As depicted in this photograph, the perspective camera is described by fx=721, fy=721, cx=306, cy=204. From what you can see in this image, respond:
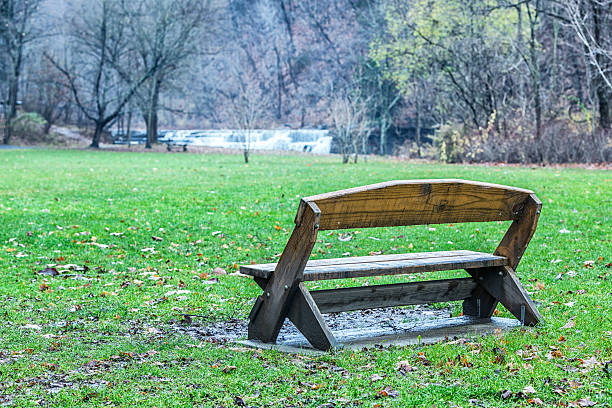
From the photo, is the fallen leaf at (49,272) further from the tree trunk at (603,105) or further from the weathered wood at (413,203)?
the tree trunk at (603,105)

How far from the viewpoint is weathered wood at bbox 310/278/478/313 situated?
15.4 feet

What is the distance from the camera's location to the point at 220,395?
3.57 metres

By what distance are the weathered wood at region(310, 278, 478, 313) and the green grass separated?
0.50m

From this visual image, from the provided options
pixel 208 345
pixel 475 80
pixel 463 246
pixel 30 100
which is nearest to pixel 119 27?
pixel 30 100

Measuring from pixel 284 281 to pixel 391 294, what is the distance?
0.90 meters

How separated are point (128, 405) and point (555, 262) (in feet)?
18.5

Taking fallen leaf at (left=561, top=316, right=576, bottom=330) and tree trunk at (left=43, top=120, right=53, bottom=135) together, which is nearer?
fallen leaf at (left=561, top=316, right=576, bottom=330)

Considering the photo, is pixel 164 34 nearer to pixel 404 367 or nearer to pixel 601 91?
pixel 601 91

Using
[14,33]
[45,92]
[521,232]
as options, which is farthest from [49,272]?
[45,92]

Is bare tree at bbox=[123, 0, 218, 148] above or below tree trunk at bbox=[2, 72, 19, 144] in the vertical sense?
above

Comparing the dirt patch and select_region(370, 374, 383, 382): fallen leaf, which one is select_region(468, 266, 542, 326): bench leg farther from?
select_region(370, 374, 383, 382): fallen leaf

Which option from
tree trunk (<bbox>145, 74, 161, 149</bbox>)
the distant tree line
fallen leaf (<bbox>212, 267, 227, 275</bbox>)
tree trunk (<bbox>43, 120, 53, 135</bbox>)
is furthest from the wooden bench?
tree trunk (<bbox>43, 120, 53, 135</bbox>)

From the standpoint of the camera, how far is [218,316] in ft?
18.6

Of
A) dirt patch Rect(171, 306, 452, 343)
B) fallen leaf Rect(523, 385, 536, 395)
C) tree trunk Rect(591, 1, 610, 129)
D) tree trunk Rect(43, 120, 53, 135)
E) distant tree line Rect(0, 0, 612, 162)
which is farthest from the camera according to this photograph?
tree trunk Rect(43, 120, 53, 135)
